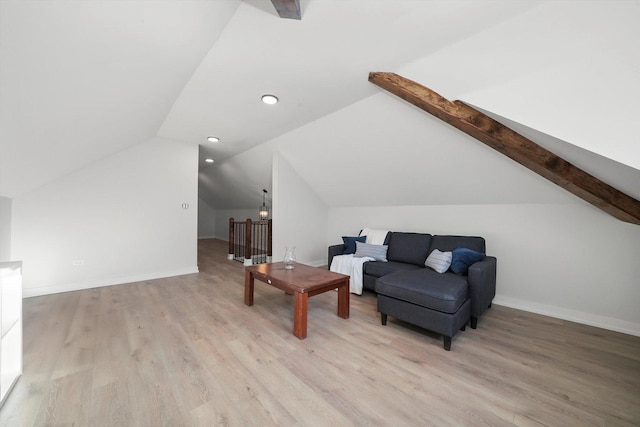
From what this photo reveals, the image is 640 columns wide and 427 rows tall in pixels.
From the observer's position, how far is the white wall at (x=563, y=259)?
2.46 m

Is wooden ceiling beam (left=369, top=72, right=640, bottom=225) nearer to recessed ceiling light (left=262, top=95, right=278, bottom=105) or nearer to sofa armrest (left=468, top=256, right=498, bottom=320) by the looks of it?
sofa armrest (left=468, top=256, right=498, bottom=320)

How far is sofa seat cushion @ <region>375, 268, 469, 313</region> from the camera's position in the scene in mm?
2109

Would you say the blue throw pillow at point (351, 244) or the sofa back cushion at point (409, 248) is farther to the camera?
the blue throw pillow at point (351, 244)

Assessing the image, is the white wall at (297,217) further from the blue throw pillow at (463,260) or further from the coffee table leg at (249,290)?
the blue throw pillow at (463,260)

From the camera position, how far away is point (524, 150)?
200 centimetres

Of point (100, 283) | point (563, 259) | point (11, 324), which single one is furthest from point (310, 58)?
point (100, 283)

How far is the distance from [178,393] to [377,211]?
3.86 m

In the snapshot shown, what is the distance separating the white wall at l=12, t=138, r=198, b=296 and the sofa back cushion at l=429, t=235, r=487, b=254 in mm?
4262

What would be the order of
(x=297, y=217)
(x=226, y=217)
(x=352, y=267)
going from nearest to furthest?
(x=352, y=267) < (x=297, y=217) < (x=226, y=217)

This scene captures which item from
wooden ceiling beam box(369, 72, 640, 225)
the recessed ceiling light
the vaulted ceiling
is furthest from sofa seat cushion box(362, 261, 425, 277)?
the recessed ceiling light

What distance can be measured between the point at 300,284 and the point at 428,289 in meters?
1.21

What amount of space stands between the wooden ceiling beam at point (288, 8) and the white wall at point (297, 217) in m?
3.14

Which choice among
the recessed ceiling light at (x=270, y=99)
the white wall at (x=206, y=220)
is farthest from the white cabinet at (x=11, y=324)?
the white wall at (x=206, y=220)

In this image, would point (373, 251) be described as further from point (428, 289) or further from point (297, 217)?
point (297, 217)
